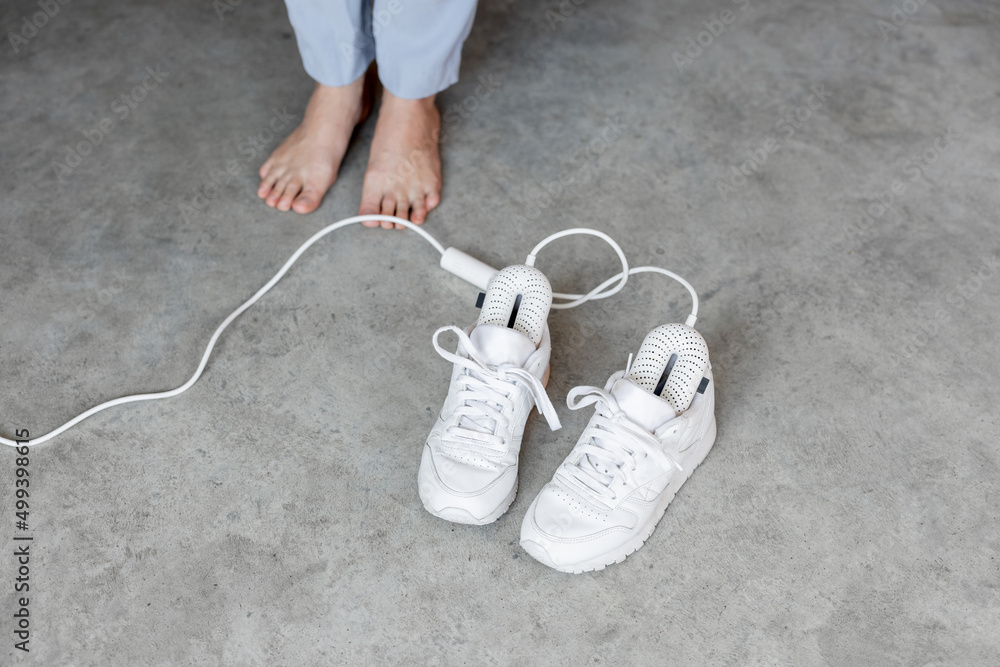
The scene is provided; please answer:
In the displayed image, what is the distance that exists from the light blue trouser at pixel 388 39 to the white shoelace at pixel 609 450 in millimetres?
586

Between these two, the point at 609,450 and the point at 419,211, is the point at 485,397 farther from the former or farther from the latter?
the point at 419,211

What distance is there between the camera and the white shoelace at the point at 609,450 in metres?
0.83

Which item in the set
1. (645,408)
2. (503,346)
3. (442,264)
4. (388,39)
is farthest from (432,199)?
(645,408)

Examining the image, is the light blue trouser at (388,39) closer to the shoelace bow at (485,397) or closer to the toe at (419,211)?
the toe at (419,211)

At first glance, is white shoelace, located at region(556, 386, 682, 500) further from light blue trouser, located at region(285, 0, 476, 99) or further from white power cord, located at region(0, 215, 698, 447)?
light blue trouser, located at region(285, 0, 476, 99)

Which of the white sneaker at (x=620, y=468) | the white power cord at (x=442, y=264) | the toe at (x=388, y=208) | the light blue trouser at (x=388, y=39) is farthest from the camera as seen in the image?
the toe at (x=388, y=208)

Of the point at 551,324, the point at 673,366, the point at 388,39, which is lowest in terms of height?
the point at 551,324

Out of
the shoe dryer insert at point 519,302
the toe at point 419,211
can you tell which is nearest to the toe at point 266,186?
the toe at point 419,211

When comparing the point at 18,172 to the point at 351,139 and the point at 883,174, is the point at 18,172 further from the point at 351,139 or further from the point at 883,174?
the point at 883,174

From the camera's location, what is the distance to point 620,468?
0.84 meters

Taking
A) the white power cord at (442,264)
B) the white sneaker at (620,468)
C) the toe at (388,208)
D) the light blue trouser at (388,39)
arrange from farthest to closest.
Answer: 1. the toe at (388,208)
2. the light blue trouser at (388,39)
3. the white power cord at (442,264)
4. the white sneaker at (620,468)

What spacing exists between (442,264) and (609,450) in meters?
0.42

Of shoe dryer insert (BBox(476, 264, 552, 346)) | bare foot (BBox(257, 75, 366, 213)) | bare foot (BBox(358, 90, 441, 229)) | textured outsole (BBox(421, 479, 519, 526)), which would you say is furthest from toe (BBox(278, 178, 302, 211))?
textured outsole (BBox(421, 479, 519, 526))

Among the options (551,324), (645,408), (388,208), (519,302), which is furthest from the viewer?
(388,208)
